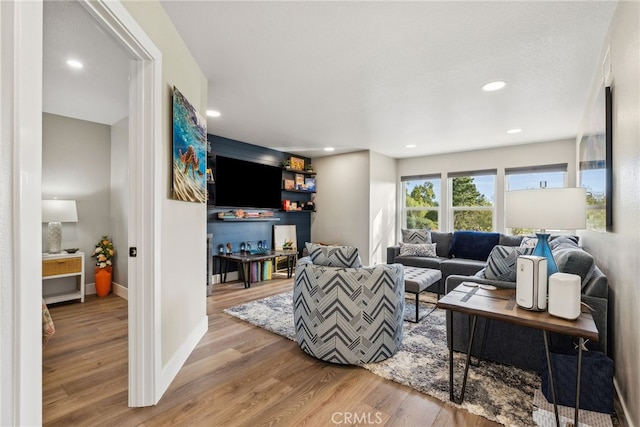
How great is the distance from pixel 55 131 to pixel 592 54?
5668 millimetres

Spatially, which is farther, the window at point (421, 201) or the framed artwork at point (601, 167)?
the window at point (421, 201)

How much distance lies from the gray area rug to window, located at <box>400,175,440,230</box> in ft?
11.0

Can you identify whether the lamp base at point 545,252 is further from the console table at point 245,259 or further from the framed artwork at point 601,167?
the console table at point 245,259

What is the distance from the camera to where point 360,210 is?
225 inches

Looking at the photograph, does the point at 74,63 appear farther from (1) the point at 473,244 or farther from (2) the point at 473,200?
(2) the point at 473,200

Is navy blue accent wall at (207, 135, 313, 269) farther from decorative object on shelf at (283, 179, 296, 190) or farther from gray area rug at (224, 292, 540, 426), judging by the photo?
gray area rug at (224, 292, 540, 426)

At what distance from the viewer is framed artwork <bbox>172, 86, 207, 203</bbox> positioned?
207 cm

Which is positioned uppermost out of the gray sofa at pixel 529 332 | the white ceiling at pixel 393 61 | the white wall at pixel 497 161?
the white ceiling at pixel 393 61

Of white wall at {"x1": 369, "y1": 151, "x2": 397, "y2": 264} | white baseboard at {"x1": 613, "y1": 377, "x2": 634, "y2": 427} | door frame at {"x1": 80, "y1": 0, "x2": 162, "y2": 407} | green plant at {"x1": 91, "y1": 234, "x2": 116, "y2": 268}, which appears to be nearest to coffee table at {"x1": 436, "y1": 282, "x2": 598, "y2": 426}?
white baseboard at {"x1": 613, "y1": 377, "x2": 634, "y2": 427}

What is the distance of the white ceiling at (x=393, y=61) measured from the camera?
184cm

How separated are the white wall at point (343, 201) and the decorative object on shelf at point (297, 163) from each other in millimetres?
421

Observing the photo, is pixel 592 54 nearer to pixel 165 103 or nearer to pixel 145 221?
pixel 165 103

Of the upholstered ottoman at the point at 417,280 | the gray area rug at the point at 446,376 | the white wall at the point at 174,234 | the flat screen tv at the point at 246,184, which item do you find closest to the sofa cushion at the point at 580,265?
the gray area rug at the point at 446,376
